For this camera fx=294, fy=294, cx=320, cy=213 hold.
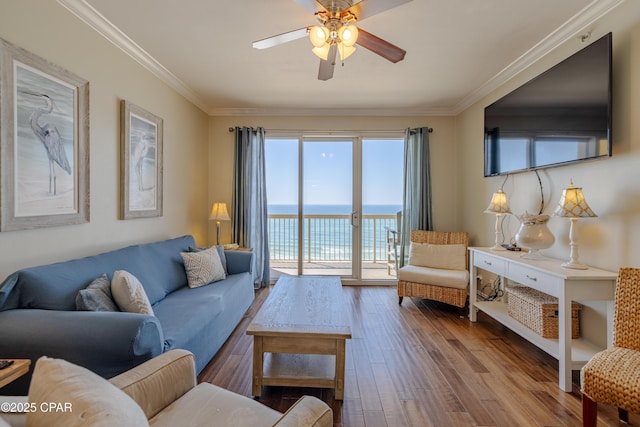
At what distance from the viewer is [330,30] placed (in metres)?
1.88

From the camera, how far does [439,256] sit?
3.76 metres

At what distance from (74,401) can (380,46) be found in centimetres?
230

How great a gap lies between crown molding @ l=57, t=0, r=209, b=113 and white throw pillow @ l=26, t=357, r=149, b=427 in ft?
8.08

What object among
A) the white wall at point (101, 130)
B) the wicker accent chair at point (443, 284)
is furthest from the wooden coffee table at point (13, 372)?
the wicker accent chair at point (443, 284)

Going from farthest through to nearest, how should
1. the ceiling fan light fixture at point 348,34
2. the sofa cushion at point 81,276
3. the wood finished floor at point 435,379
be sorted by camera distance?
the ceiling fan light fixture at point 348,34 → the wood finished floor at point 435,379 → the sofa cushion at point 81,276

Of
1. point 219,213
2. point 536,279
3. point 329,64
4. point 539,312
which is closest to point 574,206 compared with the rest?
point 536,279

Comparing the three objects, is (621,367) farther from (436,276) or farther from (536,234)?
(436,276)

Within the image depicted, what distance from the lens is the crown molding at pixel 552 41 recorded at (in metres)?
2.07

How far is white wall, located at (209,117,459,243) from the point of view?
4.43m

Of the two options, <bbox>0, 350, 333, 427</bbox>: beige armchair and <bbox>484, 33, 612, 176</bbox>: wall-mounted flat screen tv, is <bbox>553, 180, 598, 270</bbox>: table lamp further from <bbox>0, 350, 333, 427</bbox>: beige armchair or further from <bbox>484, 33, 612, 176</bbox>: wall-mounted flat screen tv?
<bbox>0, 350, 333, 427</bbox>: beige armchair

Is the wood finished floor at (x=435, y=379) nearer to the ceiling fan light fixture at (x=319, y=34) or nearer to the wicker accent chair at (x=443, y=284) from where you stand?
the wicker accent chair at (x=443, y=284)

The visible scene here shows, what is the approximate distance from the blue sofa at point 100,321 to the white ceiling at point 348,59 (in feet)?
5.99

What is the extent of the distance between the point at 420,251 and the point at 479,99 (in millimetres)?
2092

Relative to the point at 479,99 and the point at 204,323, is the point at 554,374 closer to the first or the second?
the point at 204,323
